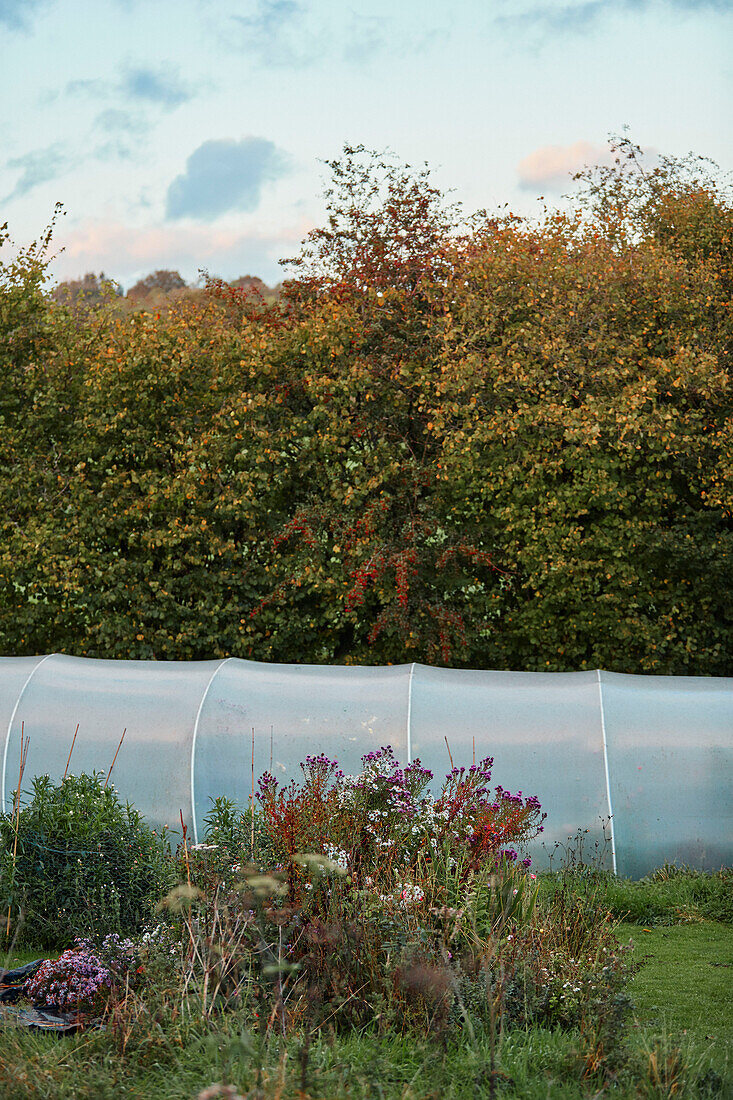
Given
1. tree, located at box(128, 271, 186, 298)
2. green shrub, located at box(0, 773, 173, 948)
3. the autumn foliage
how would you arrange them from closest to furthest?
1. green shrub, located at box(0, 773, 173, 948)
2. the autumn foliage
3. tree, located at box(128, 271, 186, 298)

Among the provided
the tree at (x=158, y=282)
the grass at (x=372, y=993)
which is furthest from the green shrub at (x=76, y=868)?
the tree at (x=158, y=282)

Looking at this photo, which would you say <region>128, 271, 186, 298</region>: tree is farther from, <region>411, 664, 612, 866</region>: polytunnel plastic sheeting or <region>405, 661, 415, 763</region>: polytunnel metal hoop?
<region>411, 664, 612, 866</region>: polytunnel plastic sheeting

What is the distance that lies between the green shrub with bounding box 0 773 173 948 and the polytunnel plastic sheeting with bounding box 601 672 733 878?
15.3ft

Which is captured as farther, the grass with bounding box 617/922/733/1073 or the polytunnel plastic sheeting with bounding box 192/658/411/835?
the polytunnel plastic sheeting with bounding box 192/658/411/835

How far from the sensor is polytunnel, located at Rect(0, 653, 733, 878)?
10.3 meters

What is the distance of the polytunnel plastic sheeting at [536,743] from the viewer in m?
10.3

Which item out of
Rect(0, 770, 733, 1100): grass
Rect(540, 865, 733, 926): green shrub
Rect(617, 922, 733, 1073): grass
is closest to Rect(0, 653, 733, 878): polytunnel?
Rect(540, 865, 733, 926): green shrub

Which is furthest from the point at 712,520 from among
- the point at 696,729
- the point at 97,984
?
the point at 97,984

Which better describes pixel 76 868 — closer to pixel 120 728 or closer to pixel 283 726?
pixel 120 728

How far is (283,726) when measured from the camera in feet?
34.9

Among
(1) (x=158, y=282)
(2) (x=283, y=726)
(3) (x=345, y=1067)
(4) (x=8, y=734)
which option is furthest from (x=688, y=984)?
(1) (x=158, y=282)

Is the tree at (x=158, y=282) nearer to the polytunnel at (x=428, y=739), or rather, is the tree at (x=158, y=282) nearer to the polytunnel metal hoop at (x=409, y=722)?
the polytunnel at (x=428, y=739)

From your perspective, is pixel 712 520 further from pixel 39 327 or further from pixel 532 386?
pixel 39 327

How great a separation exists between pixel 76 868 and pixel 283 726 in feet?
11.4
